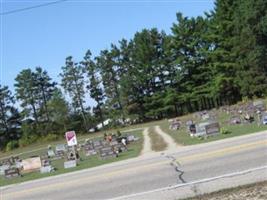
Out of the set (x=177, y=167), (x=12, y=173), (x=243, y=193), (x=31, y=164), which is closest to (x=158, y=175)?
(x=177, y=167)

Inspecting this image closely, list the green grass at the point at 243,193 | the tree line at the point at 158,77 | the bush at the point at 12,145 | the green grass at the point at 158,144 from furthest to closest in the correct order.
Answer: the bush at the point at 12,145 → the tree line at the point at 158,77 → the green grass at the point at 158,144 → the green grass at the point at 243,193

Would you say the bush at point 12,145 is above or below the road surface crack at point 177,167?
above

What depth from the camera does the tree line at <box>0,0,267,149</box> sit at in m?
71.2

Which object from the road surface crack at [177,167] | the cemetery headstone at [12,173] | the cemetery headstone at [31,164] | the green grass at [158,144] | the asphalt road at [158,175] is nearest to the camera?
the asphalt road at [158,175]

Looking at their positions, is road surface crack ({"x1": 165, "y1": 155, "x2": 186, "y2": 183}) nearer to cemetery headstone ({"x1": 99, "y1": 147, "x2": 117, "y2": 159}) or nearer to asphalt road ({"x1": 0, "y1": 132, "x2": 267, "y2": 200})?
asphalt road ({"x1": 0, "y1": 132, "x2": 267, "y2": 200})

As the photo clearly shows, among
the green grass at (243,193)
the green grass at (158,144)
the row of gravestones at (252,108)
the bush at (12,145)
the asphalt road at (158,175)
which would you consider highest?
the bush at (12,145)

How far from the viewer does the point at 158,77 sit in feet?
316

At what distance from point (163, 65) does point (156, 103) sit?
6405 mm

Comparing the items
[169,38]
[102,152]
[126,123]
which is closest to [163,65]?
[169,38]

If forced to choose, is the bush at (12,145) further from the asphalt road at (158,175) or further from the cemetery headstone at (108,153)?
the asphalt road at (158,175)

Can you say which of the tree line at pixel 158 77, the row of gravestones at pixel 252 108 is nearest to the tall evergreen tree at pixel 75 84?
the tree line at pixel 158 77

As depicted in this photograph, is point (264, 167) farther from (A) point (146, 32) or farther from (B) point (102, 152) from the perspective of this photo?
(A) point (146, 32)

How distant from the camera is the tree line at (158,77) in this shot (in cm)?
7125

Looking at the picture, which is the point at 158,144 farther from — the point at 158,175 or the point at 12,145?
the point at 12,145
